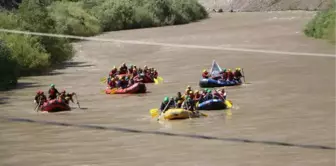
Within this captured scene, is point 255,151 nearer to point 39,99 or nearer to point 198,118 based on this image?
point 198,118

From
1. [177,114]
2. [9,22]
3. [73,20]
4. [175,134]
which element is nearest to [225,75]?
[177,114]

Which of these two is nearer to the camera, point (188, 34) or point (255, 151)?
point (255, 151)

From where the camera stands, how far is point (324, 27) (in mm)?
51469

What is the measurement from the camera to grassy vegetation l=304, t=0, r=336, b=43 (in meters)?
48.7

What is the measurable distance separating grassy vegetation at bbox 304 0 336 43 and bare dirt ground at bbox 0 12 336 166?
9.55 feet

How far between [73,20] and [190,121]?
4094cm

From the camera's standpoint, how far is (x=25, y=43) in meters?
40.8

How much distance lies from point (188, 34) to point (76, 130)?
40898mm

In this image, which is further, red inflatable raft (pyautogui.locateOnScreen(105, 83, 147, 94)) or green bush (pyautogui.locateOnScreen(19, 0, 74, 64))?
green bush (pyautogui.locateOnScreen(19, 0, 74, 64))

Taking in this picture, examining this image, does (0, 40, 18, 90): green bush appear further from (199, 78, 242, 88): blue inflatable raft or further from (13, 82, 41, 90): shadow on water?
(199, 78, 242, 88): blue inflatable raft

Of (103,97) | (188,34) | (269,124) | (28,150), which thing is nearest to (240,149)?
(269,124)

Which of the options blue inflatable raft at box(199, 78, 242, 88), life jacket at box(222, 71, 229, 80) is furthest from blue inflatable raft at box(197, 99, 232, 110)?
life jacket at box(222, 71, 229, 80)

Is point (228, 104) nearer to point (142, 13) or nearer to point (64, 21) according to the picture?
point (64, 21)

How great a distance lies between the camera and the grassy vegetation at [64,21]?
3997 centimetres
